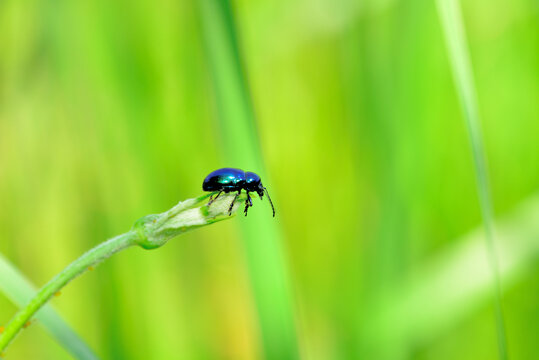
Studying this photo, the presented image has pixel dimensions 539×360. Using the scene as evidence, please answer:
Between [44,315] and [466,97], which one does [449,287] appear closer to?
[466,97]

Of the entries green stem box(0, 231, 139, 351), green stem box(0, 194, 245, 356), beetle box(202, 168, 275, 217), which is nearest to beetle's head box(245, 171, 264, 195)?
beetle box(202, 168, 275, 217)

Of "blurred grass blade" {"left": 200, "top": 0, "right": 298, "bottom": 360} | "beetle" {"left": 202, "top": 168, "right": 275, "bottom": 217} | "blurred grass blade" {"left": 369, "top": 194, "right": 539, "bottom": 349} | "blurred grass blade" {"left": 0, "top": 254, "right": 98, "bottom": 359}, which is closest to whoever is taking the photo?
"blurred grass blade" {"left": 0, "top": 254, "right": 98, "bottom": 359}

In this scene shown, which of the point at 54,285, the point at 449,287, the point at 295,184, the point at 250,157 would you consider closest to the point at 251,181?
the point at 250,157

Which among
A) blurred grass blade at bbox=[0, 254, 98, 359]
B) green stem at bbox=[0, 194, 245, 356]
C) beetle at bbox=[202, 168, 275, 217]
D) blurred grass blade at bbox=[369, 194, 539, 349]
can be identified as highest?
beetle at bbox=[202, 168, 275, 217]

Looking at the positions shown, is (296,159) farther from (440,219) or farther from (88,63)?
(88,63)

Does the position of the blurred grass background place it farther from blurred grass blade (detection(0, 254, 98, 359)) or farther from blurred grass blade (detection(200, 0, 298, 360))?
blurred grass blade (detection(0, 254, 98, 359))

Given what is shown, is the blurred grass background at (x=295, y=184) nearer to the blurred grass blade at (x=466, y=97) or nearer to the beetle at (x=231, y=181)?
the beetle at (x=231, y=181)

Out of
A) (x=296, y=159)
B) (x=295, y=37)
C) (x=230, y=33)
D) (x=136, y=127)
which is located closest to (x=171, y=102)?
(x=136, y=127)
